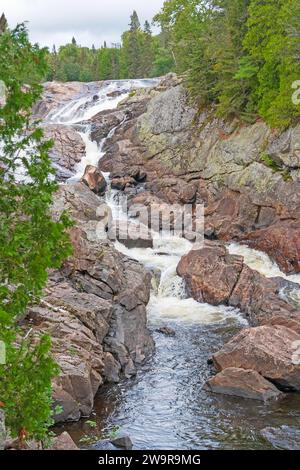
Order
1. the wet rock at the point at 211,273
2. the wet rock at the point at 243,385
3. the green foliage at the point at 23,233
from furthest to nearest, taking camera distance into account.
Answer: the wet rock at the point at 211,273
the wet rock at the point at 243,385
the green foliage at the point at 23,233

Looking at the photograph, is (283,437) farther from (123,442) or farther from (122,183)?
(122,183)

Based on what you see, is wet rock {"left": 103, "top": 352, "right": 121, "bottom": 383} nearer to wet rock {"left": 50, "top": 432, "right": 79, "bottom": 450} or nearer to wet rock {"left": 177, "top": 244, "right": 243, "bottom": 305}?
wet rock {"left": 50, "top": 432, "right": 79, "bottom": 450}

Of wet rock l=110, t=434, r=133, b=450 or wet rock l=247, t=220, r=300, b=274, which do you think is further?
wet rock l=247, t=220, r=300, b=274

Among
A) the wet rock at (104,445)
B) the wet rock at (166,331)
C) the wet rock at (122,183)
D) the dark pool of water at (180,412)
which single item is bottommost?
the dark pool of water at (180,412)

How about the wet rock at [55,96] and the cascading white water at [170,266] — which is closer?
the cascading white water at [170,266]

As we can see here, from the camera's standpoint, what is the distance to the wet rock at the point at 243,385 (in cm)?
1686

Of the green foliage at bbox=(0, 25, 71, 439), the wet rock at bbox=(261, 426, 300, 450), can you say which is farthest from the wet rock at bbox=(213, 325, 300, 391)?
the green foliage at bbox=(0, 25, 71, 439)

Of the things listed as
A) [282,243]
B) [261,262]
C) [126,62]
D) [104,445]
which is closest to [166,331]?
[261,262]

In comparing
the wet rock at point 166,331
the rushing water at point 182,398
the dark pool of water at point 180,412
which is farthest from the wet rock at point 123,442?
the wet rock at point 166,331

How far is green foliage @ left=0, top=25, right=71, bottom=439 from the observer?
8.49 metres

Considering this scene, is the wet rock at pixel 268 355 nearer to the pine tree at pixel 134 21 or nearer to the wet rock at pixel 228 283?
the wet rock at pixel 228 283

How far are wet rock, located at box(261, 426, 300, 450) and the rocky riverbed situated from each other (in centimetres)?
42

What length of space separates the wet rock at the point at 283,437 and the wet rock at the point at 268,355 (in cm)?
264
